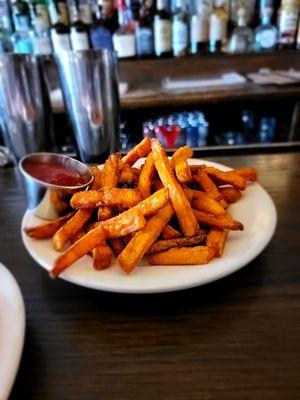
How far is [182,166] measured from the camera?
54 centimetres

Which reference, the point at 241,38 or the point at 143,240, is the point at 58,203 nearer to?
the point at 143,240

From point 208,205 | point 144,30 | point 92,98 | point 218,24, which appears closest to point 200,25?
point 218,24

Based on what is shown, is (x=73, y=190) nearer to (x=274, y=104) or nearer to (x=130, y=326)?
(x=130, y=326)

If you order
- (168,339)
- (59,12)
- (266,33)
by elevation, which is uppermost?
(59,12)

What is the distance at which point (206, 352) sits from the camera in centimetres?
39

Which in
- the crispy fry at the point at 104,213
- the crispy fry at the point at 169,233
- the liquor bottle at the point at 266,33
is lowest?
the crispy fry at the point at 169,233

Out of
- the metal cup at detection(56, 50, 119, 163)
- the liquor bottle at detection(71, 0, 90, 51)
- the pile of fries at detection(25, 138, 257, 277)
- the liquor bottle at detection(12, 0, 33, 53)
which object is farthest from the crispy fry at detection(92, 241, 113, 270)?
the liquor bottle at detection(12, 0, 33, 53)

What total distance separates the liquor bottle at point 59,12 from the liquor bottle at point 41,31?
0.04 meters

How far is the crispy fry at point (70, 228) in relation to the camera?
0.49m

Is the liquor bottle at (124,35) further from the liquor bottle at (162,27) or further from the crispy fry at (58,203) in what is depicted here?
the crispy fry at (58,203)

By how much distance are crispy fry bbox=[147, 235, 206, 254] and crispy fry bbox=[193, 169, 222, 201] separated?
0.34 ft

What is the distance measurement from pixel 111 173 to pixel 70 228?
12 cm

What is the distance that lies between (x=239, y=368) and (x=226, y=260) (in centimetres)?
14

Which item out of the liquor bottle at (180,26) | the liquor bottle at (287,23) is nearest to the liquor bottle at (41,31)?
the liquor bottle at (180,26)
